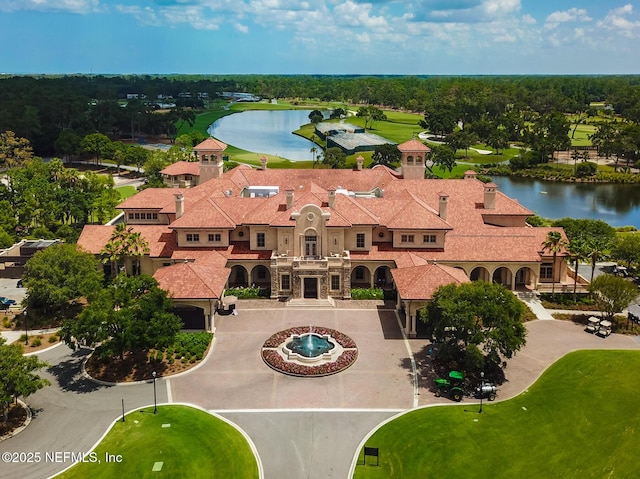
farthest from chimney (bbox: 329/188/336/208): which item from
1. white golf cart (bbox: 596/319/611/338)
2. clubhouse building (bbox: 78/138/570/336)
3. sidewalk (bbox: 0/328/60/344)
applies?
sidewalk (bbox: 0/328/60/344)

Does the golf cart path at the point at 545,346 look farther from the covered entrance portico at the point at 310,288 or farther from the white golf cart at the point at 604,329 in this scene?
the covered entrance portico at the point at 310,288

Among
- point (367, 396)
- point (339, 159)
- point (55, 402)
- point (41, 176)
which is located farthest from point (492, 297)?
point (339, 159)

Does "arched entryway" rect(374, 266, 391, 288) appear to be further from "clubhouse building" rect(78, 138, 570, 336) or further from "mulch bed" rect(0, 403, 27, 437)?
"mulch bed" rect(0, 403, 27, 437)

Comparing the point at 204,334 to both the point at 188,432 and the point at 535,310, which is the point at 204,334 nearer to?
the point at 188,432

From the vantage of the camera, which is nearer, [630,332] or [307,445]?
[307,445]

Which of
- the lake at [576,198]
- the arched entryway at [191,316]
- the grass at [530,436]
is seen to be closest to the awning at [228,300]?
the arched entryway at [191,316]
